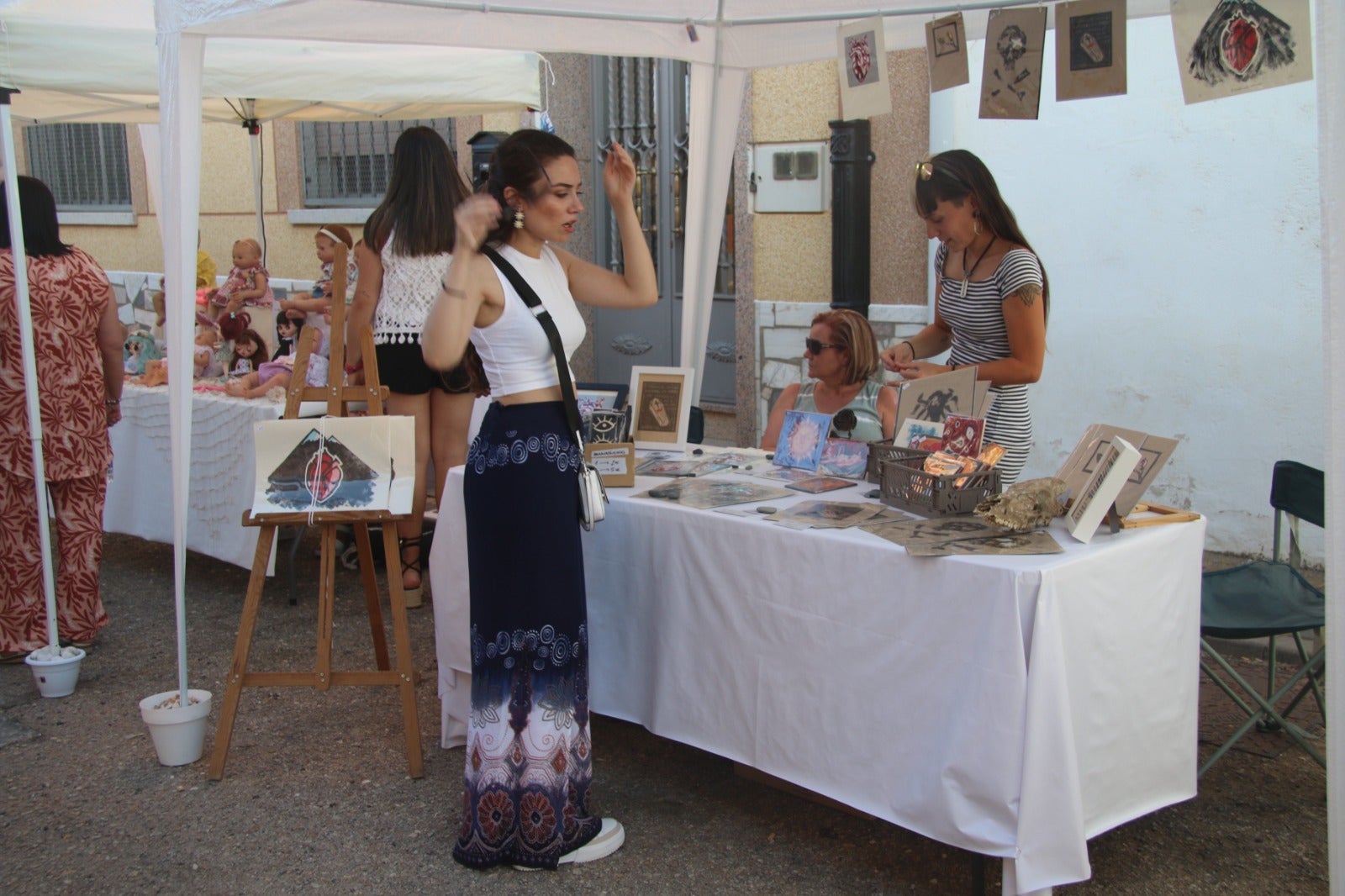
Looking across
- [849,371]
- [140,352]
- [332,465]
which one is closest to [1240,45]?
[849,371]

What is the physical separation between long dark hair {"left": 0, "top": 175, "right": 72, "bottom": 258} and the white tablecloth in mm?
937

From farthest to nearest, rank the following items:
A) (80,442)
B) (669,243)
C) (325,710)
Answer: (669,243) < (80,442) < (325,710)

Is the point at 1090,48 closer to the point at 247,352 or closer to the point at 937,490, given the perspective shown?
the point at 937,490

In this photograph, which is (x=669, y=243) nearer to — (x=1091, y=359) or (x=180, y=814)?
(x=1091, y=359)

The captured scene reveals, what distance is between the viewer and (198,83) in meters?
3.29

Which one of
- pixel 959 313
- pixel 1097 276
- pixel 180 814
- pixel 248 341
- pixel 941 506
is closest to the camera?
pixel 941 506

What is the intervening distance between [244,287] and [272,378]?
1.23 meters

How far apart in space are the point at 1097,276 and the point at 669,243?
124 inches

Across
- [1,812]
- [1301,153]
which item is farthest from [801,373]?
[1,812]

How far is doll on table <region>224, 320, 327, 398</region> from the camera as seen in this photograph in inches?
203

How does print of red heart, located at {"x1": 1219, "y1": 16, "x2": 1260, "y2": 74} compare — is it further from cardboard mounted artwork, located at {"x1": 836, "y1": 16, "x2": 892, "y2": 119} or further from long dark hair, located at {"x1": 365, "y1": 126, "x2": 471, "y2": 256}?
long dark hair, located at {"x1": 365, "y1": 126, "x2": 471, "y2": 256}

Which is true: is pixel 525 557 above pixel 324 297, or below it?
below

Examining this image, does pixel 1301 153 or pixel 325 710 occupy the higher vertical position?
pixel 1301 153

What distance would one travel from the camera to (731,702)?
3014mm
